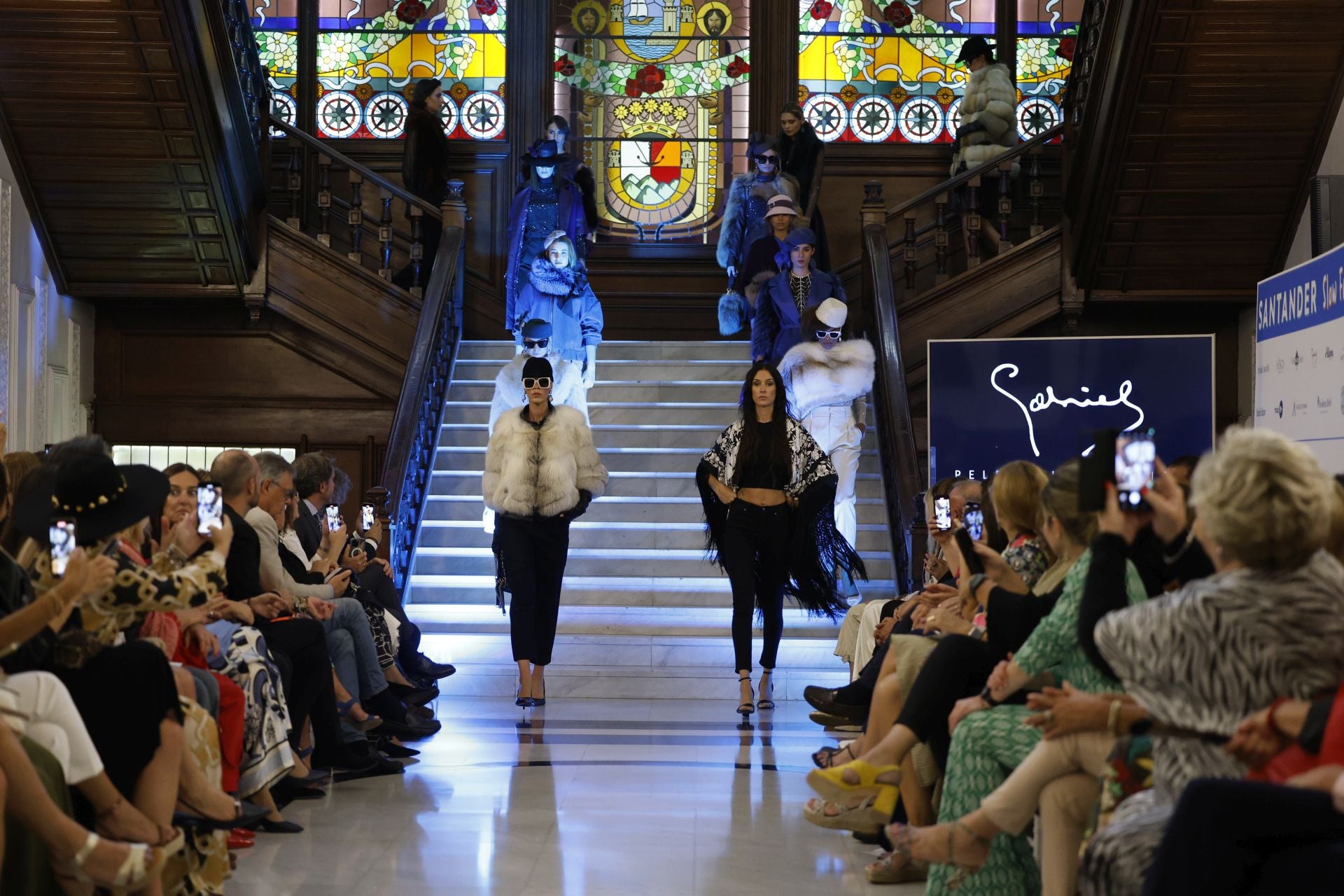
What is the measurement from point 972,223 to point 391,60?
4855 millimetres

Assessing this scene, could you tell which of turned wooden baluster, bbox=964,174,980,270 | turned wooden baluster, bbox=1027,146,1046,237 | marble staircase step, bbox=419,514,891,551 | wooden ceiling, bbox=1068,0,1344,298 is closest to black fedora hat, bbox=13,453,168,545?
marble staircase step, bbox=419,514,891,551

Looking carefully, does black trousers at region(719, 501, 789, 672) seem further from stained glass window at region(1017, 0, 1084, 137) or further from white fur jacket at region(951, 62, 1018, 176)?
stained glass window at region(1017, 0, 1084, 137)

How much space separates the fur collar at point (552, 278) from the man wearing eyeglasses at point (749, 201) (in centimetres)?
132

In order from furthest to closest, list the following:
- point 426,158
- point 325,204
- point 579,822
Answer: point 426,158, point 325,204, point 579,822

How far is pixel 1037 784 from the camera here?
3.22 metres

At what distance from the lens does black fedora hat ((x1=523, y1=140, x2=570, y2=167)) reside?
9938 mm

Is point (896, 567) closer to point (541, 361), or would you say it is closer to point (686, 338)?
point (541, 361)

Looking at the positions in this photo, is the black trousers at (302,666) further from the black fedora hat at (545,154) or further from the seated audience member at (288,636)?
the black fedora hat at (545,154)

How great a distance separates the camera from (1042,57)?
12.4 meters

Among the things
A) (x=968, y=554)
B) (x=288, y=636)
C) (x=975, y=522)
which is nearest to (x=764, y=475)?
(x=975, y=522)

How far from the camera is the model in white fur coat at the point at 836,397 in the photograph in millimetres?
8477

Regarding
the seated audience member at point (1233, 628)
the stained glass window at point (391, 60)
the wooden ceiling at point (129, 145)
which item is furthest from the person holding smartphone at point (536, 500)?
the stained glass window at point (391, 60)

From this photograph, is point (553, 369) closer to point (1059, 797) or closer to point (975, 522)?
point (975, 522)

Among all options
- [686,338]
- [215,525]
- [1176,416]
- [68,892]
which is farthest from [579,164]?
[68,892]
